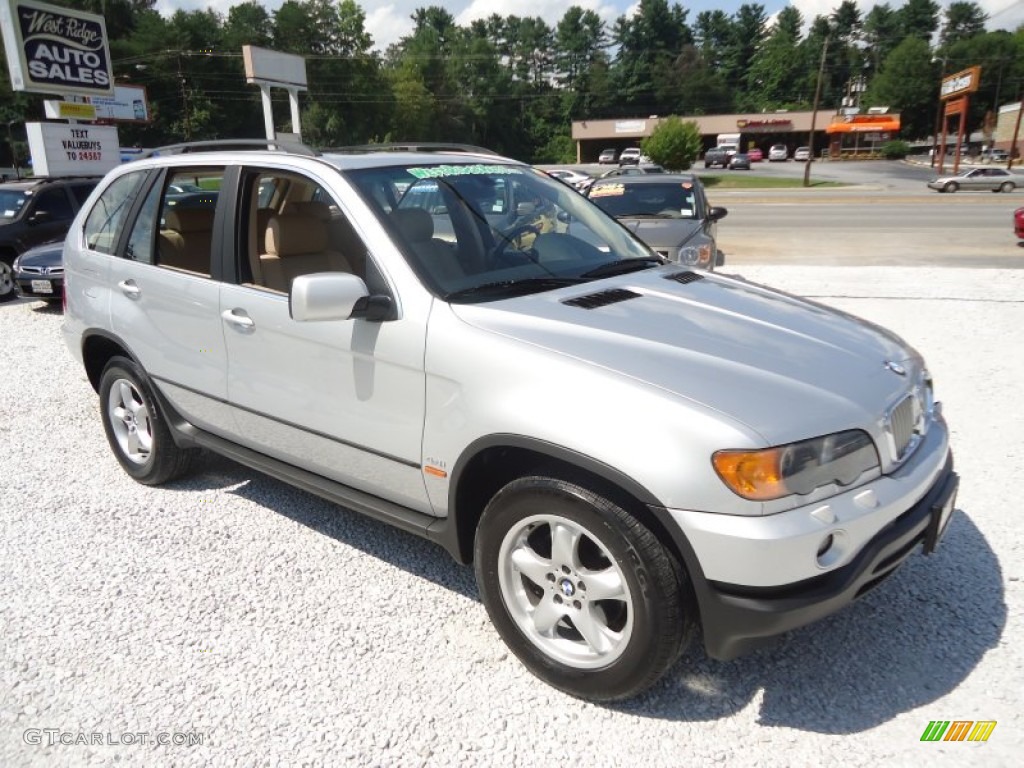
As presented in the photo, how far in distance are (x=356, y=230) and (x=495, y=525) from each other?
1.33m

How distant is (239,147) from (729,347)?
2.64 m

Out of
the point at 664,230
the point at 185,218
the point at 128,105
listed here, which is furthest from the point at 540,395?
the point at 128,105

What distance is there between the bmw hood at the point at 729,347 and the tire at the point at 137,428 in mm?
2372

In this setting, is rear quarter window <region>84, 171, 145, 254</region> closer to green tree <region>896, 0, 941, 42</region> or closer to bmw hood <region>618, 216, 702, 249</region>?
bmw hood <region>618, 216, 702, 249</region>

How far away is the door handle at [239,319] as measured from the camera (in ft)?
11.2

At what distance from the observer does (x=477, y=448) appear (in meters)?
2.63

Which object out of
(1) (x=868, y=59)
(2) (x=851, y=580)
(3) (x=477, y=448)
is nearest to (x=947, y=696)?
(2) (x=851, y=580)

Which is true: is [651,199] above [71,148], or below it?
below

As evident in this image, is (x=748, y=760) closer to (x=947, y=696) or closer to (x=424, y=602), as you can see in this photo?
(x=947, y=696)

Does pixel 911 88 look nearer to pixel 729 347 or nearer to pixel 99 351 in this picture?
pixel 99 351

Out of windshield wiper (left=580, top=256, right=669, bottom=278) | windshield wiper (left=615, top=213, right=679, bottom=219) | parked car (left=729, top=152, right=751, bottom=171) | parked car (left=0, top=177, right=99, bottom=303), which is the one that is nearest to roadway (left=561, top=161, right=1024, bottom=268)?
windshield wiper (left=615, top=213, right=679, bottom=219)

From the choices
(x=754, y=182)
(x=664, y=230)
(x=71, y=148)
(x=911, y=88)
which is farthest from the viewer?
(x=911, y=88)

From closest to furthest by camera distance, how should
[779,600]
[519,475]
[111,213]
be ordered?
[779,600]
[519,475]
[111,213]

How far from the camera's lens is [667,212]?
31.0 feet
